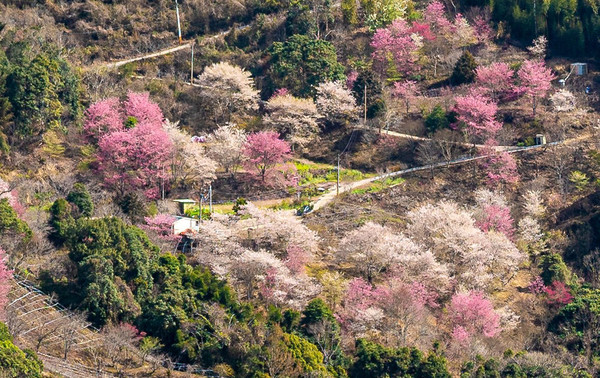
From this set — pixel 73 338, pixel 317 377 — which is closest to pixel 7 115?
pixel 73 338

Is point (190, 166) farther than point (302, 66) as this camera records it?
No

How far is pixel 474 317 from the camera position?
6228 centimetres

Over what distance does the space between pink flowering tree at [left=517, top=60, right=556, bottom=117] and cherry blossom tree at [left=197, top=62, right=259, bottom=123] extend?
1535 centimetres

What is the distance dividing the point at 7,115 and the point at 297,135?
53.7 ft

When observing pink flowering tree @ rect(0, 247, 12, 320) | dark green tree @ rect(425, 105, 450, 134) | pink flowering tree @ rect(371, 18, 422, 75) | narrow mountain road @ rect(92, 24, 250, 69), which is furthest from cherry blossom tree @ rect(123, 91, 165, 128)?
pink flowering tree @ rect(0, 247, 12, 320)

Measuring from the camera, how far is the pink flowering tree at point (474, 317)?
203 ft

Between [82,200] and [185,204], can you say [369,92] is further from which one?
[82,200]

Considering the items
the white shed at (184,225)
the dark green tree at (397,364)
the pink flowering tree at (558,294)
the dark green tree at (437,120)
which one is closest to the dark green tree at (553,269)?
the pink flowering tree at (558,294)

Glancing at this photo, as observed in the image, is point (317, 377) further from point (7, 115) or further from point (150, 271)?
point (7, 115)

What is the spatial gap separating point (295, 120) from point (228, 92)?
5117mm

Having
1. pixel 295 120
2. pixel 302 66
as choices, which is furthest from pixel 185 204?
pixel 302 66

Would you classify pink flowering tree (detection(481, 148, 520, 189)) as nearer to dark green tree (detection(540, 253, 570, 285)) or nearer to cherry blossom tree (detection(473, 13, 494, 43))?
dark green tree (detection(540, 253, 570, 285))

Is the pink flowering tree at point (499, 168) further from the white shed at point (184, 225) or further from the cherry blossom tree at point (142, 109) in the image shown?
the cherry blossom tree at point (142, 109)

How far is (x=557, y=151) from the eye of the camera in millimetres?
75438
